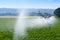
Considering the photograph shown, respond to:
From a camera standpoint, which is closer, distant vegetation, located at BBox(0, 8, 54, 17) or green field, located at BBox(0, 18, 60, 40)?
green field, located at BBox(0, 18, 60, 40)

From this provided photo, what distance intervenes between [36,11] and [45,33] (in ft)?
3.80

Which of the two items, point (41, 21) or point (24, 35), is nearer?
point (24, 35)

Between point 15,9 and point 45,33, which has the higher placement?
point 15,9

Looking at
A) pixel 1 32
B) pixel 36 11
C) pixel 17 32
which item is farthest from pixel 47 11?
pixel 1 32

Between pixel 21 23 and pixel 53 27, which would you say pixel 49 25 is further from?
pixel 21 23

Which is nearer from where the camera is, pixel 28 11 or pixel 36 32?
pixel 36 32

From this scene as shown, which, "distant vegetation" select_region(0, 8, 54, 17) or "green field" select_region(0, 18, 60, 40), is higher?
"distant vegetation" select_region(0, 8, 54, 17)

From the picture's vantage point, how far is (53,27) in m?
8.84

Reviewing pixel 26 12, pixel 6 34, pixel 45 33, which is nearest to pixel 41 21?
pixel 26 12

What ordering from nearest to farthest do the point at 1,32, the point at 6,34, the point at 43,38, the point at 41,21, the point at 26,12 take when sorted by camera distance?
the point at 43,38
the point at 6,34
the point at 1,32
the point at 26,12
the point at 41,21

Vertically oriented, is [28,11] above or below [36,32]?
above

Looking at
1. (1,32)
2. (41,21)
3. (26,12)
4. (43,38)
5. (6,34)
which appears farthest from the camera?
(41,21)

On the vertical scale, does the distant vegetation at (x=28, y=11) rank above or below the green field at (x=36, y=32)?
above

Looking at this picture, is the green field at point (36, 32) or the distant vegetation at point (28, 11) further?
the distant vegetation at point (28, 11)
